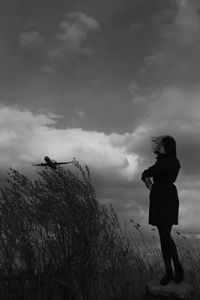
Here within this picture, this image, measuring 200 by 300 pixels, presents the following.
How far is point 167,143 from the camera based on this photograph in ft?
26.4

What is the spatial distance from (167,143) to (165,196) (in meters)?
0.85

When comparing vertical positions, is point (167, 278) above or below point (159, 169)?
below

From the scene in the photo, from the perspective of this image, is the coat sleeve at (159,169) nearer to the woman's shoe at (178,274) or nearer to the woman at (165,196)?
the woman at (165,196)

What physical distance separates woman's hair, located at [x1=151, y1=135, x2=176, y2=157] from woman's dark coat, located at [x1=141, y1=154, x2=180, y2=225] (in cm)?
11

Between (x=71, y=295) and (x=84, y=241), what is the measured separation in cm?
89

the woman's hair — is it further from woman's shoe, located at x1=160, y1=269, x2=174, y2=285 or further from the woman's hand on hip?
woman's shoe, located at x1=160, y1=269, x2=174, y2=285

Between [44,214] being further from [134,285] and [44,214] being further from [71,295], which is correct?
[134,285]

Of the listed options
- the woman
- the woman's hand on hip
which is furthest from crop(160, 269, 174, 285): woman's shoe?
the woman's hand on hip

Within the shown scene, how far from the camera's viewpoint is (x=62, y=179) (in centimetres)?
917

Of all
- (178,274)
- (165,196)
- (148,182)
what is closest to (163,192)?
(165,196)

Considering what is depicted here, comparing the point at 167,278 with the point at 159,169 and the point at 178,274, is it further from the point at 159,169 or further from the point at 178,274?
the point at 159,169

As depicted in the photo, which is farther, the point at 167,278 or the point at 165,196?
the point at 167,278

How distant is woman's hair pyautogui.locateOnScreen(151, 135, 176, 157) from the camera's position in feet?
26.4

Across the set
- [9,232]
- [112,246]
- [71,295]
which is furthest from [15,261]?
[112,246]
